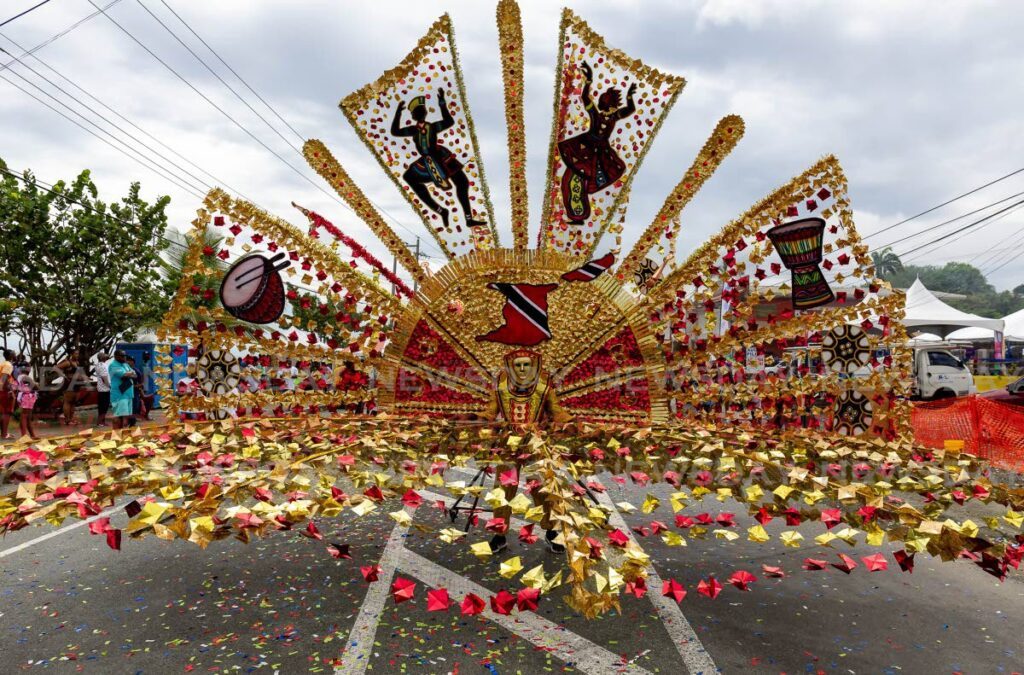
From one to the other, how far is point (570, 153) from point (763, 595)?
2.96m

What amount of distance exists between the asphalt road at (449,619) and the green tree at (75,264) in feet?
29.4

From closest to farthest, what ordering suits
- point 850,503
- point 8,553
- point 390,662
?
point 850,503 < point 390,662 < point 8,553

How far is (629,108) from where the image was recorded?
370 cm

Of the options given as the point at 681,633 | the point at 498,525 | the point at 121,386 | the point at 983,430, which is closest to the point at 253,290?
the point at 498,525

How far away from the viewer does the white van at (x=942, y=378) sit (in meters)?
14.4

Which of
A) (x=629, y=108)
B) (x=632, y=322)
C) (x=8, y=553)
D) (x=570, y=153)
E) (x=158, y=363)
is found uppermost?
(x=629, y=108)

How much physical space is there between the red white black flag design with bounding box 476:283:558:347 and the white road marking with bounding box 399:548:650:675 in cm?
138

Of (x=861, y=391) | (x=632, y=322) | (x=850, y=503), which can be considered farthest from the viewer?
(x=632, y=322)

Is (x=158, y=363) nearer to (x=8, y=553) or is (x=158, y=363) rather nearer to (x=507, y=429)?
(x=507, y=429)

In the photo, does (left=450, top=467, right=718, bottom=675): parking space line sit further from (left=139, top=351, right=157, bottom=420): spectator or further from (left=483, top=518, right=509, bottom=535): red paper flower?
(left=139, top=351, right=157, bottom=420): spectator

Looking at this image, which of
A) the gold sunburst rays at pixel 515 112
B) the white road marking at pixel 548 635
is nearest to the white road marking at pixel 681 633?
the white road marking at pixel 548 635

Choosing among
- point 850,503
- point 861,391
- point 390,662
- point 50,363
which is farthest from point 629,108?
point 50,363

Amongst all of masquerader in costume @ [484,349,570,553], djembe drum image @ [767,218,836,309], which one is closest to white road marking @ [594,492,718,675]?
masquerader in costume @ [484,349,570,553]

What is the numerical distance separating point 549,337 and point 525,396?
0.36 metres
